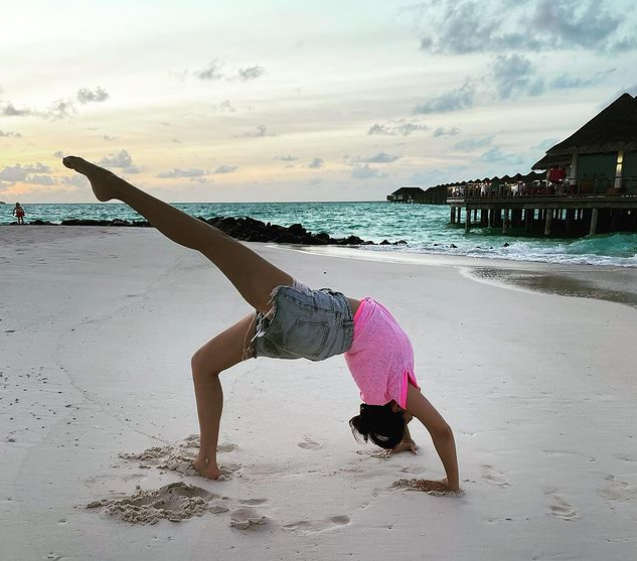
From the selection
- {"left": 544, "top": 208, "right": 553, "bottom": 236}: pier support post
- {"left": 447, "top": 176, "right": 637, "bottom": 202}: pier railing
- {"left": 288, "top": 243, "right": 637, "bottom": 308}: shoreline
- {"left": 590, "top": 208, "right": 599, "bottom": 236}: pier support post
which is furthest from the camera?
{"left": 544, "top": 208, "right": 553, "bottom": 236}: pier support post

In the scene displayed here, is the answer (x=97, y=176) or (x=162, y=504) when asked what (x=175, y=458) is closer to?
(x=162, y=504)

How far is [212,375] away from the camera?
2.78 meters

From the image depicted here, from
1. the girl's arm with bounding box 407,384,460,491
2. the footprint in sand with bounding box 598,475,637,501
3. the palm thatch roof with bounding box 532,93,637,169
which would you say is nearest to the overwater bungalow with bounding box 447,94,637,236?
the palm thatch roof with bounding box 532,93,637,169

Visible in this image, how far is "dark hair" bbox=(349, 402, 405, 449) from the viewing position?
2791mm

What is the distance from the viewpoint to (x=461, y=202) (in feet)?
104

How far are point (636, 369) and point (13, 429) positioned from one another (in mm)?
4705

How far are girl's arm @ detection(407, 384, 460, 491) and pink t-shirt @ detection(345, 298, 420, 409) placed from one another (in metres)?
0.05

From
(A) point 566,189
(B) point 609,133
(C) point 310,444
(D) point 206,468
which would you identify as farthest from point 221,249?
(B) point 609,133

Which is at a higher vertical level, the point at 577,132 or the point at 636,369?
the point at 577,132

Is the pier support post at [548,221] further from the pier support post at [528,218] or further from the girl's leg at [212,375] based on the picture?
the girl's leg at [212,375]

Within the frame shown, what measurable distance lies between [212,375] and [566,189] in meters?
26.8

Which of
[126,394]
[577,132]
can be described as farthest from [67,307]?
[577,132]

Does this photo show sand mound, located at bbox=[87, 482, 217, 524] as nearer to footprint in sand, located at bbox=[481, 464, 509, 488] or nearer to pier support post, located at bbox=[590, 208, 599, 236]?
footprint in sand, located at bbox=[481, 464, 509, 488]

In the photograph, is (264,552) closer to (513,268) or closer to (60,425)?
(60,425)
